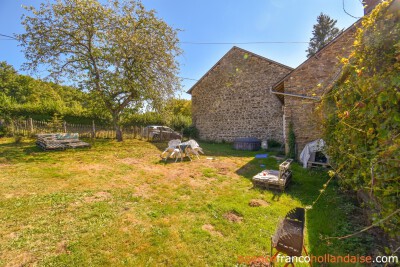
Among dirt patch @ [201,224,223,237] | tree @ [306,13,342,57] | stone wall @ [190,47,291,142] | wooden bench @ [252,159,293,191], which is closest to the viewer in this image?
dirt patch @ [201,224,223,237]

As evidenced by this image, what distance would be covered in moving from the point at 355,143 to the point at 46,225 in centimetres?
523

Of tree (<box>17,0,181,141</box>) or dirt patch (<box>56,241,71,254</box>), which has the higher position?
tree (<box>17,0,181,141</box>)

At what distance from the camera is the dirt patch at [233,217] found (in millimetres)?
3971

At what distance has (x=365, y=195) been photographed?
3.97 m

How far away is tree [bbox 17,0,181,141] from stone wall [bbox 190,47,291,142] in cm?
397

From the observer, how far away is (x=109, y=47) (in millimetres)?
12070

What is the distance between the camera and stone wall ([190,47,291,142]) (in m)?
13.8

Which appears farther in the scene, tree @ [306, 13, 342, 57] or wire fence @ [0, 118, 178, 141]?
tree @ [306, 13, 342, 57]

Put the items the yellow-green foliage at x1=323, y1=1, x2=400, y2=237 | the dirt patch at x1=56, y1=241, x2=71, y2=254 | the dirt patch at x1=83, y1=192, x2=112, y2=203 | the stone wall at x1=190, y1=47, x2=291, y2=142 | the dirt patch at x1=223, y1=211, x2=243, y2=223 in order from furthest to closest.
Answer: the stone wall at x1=190, y1=47, x2=291, y2=142, the dirt patch at x1=83, y1=192, x2=112, y2=203, the dirt patch at x1=223, y1=211, x2=243, y2=223, the dirt patch at x1=56, y1=241, x2=71, y2=254, the yellow-green foliage at x1=323, y1=1, x2=400, y2=237

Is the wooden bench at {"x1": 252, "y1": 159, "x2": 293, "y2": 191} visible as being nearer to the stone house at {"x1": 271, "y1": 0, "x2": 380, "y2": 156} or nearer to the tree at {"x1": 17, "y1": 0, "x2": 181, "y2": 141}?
the stone house at {"x1": 271, "y1": 0, "x2": 380, "y2": 156}

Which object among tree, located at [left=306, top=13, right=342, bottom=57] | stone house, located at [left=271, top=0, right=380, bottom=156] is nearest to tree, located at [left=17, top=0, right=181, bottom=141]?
stone house, located at [left=271, top=0, right=380, bottom=156]

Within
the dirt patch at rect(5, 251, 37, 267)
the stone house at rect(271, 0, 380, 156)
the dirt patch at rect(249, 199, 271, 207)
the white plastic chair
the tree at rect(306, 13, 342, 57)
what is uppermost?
the tree at rect(306, 13, 342, 57)

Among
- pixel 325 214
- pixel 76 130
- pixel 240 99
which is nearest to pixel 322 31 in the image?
pixel 240 99

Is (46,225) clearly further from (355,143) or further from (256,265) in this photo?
(355,143)
